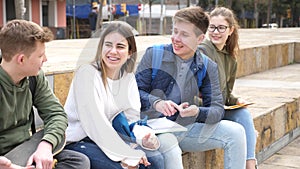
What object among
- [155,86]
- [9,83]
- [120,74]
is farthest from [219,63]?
[9,83]

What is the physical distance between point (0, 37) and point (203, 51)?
1.43 meters

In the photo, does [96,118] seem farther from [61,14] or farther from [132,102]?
[61,14]

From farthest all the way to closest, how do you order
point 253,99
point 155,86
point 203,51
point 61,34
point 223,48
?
point 61,34
point 253,99
point 223,48
point 203,51
point 155,86

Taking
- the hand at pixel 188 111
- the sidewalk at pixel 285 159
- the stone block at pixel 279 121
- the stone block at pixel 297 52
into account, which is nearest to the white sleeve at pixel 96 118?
the hand at pixel 188 111

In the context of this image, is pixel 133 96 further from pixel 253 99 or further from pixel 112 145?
pixel 253 99

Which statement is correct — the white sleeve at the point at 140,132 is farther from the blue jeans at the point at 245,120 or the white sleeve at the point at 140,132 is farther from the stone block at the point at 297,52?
the stone block at the point at 297,52

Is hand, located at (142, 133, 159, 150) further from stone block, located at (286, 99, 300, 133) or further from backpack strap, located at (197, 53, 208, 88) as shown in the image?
stone block, located at (286, 99, 300, 133)

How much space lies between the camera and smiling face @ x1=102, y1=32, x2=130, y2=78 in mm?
2350

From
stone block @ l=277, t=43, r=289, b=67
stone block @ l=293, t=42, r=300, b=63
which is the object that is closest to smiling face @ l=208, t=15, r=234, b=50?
stone block @ l=277, t=43, r=289, b=67

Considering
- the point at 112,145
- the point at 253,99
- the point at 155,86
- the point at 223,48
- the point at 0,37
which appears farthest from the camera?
the point at 253,99

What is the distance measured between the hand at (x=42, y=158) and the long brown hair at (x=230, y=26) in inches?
65.4

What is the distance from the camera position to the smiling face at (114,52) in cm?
235

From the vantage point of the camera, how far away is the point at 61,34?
60.4ft

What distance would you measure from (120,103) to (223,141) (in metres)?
0.90
